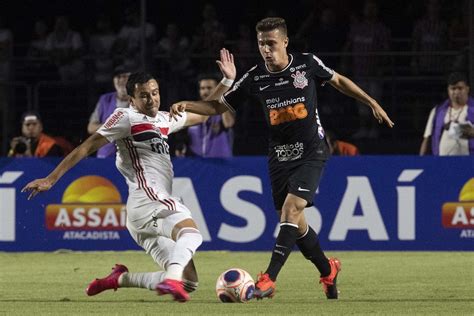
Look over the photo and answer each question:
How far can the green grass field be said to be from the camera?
946cm

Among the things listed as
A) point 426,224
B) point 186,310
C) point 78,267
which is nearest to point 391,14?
point 426,224

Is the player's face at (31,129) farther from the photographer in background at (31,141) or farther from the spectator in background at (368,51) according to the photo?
the spectator in background at (368,51)

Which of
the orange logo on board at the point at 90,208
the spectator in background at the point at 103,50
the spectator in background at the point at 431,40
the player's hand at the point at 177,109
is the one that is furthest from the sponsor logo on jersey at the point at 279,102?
the spectator in background at the point at 103,50

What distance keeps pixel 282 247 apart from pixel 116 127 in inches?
60.2

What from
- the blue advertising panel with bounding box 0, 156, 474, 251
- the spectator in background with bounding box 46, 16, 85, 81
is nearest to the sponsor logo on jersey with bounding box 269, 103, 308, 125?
the blue advertising panel with bounding box 0, 156, 474, 251

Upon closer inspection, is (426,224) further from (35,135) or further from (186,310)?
(186,310)

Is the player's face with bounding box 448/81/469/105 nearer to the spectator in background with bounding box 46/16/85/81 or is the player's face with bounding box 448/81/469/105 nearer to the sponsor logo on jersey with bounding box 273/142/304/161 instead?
the sponsor logo on jersey with bounding box 273/142/304/161

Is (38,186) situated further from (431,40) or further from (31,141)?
(431,40)

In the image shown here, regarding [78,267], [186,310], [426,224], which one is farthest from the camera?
[426,224]

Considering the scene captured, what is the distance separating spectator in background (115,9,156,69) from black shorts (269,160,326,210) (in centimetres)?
Result: 849

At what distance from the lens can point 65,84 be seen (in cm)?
1988

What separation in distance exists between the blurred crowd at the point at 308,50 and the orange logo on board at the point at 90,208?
2578 millimetres

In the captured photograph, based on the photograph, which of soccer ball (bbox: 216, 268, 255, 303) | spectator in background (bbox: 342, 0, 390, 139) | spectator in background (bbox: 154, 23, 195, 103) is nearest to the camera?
soccer ball (bbox: 216, 268, 255, 303)

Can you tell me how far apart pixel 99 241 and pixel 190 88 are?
4237 millimetres
